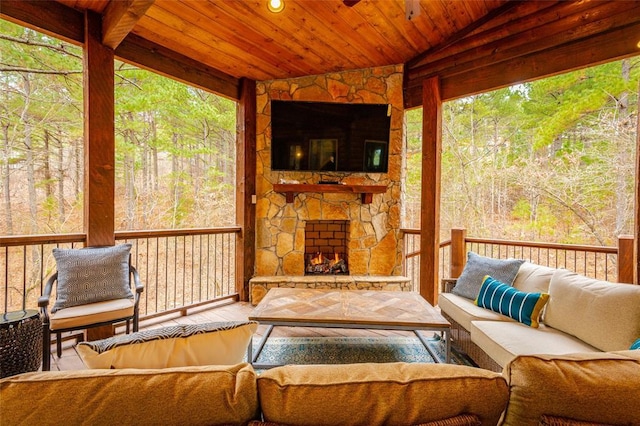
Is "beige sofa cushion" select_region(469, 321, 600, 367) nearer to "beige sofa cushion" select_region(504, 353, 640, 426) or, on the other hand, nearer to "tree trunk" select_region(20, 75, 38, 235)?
"beige sofa cushion" select_region(504, 353, 640, 426)

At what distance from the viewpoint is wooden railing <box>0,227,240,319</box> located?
2623 millimetres

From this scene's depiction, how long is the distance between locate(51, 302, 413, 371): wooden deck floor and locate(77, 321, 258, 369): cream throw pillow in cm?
206

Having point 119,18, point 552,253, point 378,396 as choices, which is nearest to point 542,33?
point 378,396

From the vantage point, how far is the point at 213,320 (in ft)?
10.8

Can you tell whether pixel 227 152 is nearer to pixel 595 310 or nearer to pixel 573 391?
pixel 595 310

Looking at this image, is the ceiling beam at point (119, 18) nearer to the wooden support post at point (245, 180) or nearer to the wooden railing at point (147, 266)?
the wooden support post at point (245, 180)

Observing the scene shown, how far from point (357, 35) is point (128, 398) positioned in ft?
11.9

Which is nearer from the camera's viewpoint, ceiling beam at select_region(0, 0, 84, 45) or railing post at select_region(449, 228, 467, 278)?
ceiling beam at select_region(0, 0, 84, 45)

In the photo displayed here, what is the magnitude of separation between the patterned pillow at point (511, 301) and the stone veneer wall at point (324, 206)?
5.63 ft

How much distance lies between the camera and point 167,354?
90 cm

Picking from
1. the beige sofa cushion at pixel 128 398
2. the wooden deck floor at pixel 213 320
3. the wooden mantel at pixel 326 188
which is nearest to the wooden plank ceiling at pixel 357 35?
the wooden mantel at pixel 326 188

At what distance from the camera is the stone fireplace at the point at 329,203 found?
13.6 feet

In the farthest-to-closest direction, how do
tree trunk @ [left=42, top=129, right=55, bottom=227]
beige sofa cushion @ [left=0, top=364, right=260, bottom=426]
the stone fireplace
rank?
tree trunk @ [left=42, top=129, right=55, bottom=227] < the stone fireplace < beige sofa cushion @ [left=0, top=364, right=260, bottom=426]

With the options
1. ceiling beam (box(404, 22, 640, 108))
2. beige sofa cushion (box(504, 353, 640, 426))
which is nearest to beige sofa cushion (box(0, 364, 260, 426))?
beige sofa cushion (box(504, 353, 640, 426))
